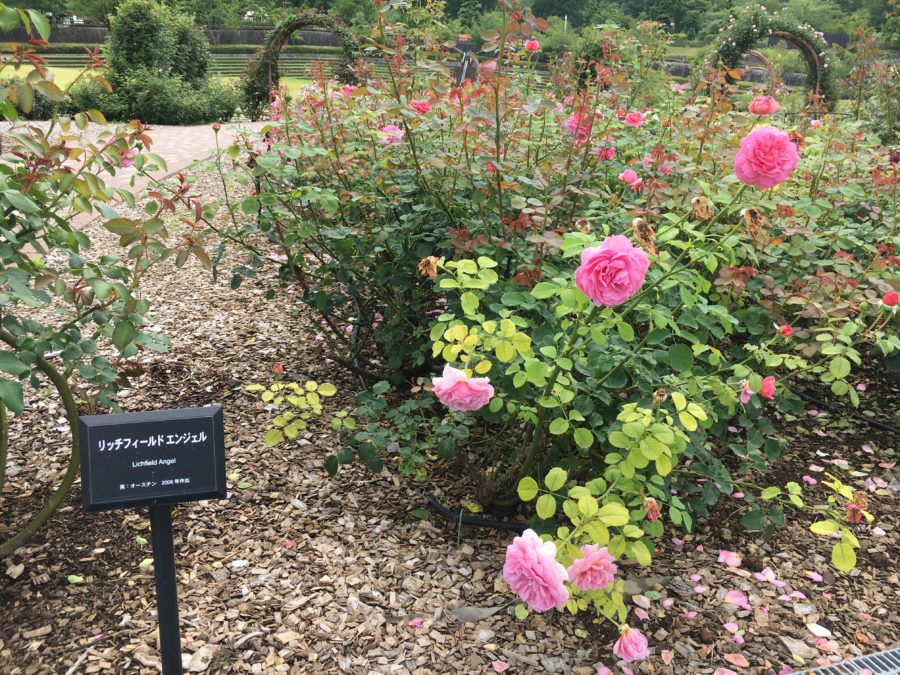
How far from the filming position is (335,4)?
32.5 m

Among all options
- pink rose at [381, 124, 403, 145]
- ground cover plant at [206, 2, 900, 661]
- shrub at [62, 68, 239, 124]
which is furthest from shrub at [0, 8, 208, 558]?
shrub at [62, 68, 239, 124]

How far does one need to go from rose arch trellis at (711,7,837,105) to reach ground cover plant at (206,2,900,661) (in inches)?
340

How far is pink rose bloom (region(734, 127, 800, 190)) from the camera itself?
1.15 metres

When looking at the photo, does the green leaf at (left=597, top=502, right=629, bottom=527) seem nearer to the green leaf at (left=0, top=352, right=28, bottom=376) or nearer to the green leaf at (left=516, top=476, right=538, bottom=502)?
the green leaf at (left=516, top=476, right=538, bottom=502)

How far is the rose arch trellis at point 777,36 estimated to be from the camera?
10109mm

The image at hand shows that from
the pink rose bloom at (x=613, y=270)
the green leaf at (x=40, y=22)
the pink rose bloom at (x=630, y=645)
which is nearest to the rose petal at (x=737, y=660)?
the pink rose bloom at (x=630, y=645)

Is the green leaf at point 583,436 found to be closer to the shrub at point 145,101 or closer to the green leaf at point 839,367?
the green leaf at point 839,367

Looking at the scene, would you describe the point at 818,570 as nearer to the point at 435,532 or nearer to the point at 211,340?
the point at 435,532

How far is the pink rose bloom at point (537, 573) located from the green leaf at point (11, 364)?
0.95 metres

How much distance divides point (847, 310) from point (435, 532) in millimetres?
1375

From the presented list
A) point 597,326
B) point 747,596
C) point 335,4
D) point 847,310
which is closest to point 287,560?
point 597,326

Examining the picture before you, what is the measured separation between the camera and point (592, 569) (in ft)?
3.99

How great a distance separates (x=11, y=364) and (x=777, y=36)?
11.5 m

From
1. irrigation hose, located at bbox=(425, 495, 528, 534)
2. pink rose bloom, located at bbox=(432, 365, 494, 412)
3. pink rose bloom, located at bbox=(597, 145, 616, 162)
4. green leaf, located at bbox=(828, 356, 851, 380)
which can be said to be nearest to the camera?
pink rose bloom, located at bbox=(432, 365, 494, 412)
